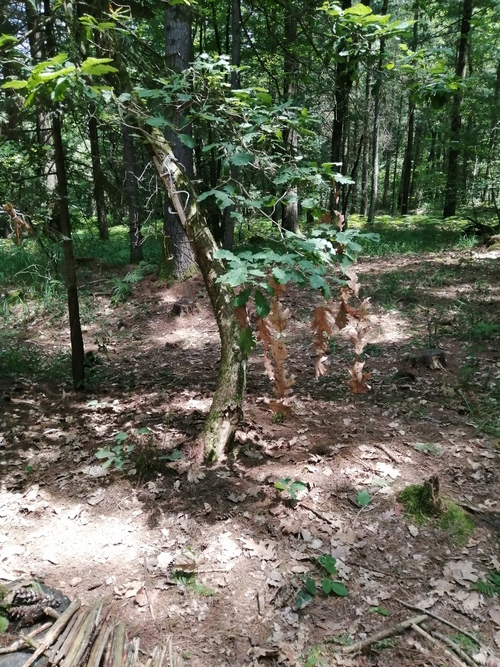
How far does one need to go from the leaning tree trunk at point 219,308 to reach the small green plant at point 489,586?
6.64 feet

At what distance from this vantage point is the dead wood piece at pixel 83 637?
231 centimetres

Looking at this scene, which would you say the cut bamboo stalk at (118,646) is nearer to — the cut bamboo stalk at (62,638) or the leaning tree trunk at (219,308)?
the cut bamboo stalk at (62,638)

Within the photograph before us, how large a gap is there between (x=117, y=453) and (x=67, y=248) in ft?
7.78

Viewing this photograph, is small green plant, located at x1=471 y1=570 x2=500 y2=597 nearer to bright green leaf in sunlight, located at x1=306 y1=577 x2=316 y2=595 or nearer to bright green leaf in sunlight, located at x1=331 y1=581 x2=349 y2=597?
bright green leaf in sunlight, located at x1=331 y1=581 x2=349 y2=597

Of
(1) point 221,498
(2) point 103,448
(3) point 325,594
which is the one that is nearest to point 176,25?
(2) point 103,448

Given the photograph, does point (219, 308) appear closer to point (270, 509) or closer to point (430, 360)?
point (270, 509)

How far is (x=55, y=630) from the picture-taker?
2.46 meters

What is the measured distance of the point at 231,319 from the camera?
394 centimetres

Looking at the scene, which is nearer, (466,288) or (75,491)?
(75,491)

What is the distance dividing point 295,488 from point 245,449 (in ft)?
2.28

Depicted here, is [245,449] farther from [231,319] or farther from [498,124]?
[498,124]

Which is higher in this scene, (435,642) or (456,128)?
(456,128)

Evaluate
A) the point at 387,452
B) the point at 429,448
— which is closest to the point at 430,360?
the point at 429,448

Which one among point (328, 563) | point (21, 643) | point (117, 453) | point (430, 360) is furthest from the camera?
point (430, 360)
